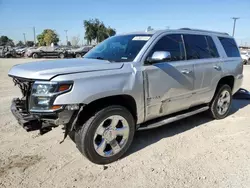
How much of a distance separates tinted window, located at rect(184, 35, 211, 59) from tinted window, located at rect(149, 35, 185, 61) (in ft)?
0.57

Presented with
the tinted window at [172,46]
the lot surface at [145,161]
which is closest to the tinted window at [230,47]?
the tinted window at [172,46]

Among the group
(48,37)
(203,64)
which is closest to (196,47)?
(203,64)

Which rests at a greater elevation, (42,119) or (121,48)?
(121,48)

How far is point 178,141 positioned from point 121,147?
3.96 ft

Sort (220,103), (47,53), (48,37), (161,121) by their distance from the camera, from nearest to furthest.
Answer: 1. (161,121)
2. (220,103)
3. (47,53)
4. (48,37)

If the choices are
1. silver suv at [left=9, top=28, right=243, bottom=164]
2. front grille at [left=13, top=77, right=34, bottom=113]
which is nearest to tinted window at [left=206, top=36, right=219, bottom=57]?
silver suv at [left=9, top=28, right=243, bottom=164]

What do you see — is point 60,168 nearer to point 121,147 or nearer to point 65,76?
point 121,147

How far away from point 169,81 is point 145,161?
136 cm

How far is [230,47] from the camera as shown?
5.57 m

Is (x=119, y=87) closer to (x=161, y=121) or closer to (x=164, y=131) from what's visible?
(x=161, y=121)

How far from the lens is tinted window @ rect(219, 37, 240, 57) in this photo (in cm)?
537

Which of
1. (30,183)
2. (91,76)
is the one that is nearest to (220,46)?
(91,76)

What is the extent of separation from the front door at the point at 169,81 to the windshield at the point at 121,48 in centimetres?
25

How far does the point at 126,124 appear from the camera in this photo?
11.5 feet
